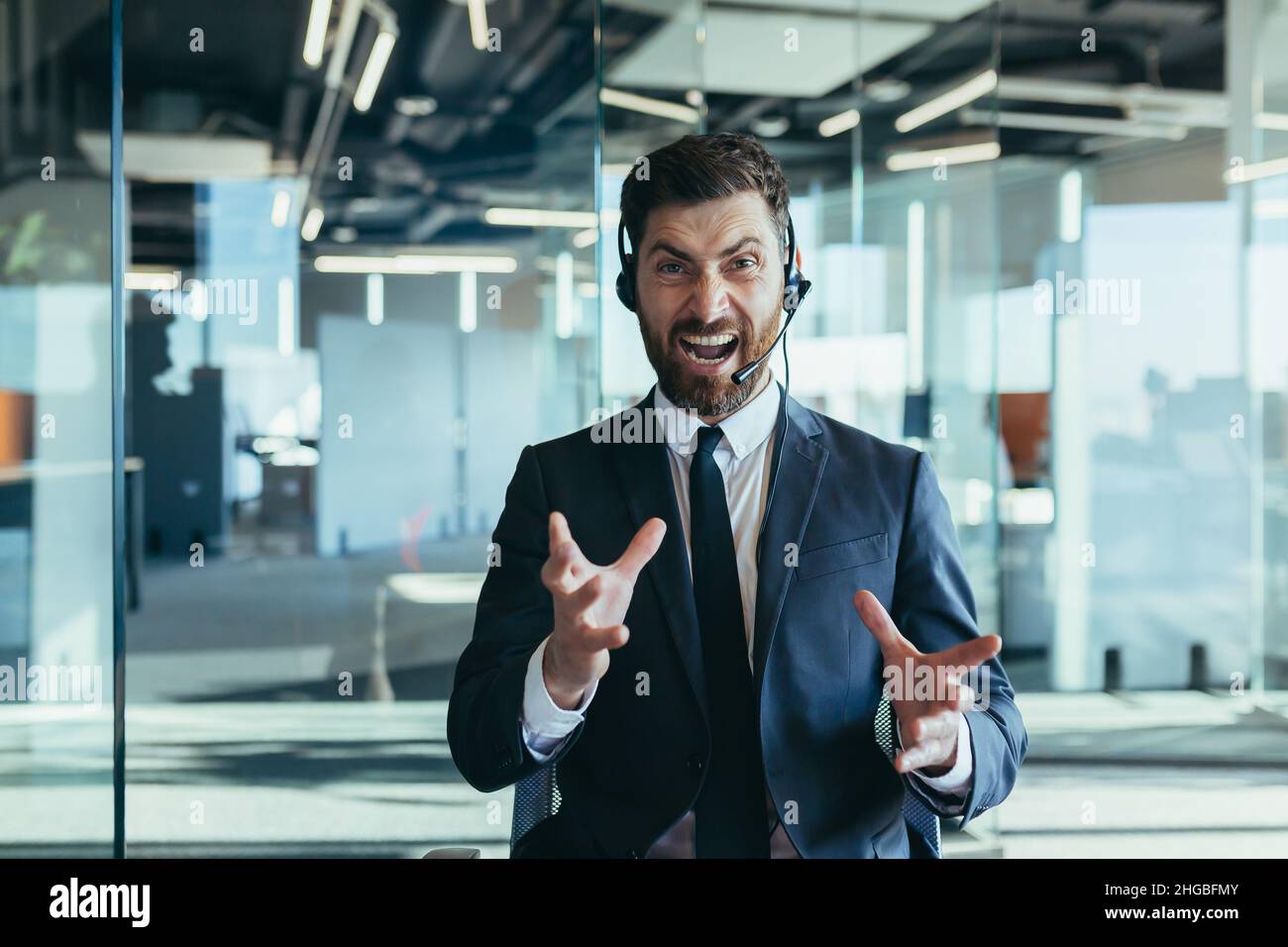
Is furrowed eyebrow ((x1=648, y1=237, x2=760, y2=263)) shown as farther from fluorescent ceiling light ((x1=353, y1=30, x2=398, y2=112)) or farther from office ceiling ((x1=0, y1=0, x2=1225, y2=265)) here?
fluorescent ceiling light ((x1=353, y1=30, x2=398, y2=112))

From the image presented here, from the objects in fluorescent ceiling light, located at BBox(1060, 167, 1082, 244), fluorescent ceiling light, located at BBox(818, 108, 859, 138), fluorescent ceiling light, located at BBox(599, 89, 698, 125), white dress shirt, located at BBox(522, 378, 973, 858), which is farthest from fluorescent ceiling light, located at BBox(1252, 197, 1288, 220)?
white dress shirt, located at BBox(522, 378, 973, 858)

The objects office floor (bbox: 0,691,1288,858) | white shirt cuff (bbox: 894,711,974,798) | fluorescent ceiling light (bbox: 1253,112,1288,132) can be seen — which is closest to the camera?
white shirt cuff (bbox: 894,711,974,798)

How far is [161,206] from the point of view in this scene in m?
3.75

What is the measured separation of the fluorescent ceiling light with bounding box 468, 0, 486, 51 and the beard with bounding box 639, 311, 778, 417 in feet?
8.63

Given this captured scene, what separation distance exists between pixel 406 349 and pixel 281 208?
0.70 metres

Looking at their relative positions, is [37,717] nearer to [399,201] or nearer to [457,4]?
[399,201]

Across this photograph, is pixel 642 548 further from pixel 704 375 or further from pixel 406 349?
pixel 406 349

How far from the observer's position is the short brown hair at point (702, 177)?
53.8 inches

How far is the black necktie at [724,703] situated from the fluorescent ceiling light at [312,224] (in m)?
2.76

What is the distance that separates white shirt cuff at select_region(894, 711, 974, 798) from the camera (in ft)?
3.92

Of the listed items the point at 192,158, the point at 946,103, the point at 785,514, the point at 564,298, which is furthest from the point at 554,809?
the point at 946,103

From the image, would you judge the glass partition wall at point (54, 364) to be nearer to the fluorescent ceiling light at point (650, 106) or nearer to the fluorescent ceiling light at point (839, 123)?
the fluorescent ceiling light at point (650, 106)

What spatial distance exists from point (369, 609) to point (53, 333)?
4.66 feet
